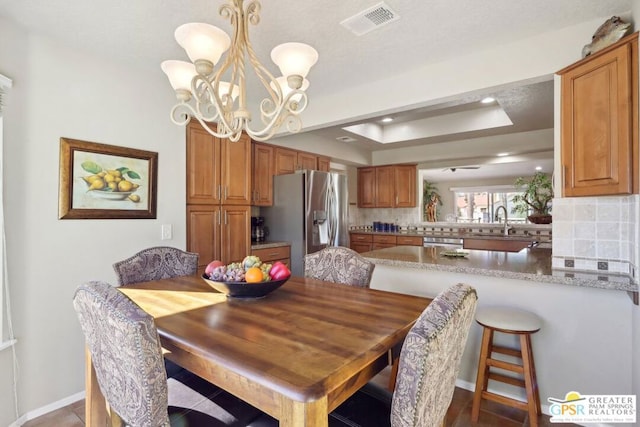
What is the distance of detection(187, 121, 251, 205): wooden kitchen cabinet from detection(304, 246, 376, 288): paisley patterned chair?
1.37 m

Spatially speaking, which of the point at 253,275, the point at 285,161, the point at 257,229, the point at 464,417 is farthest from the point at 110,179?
the point at 464,417

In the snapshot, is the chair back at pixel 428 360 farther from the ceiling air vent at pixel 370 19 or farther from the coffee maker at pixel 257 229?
the coffee maker at pixel 257 229

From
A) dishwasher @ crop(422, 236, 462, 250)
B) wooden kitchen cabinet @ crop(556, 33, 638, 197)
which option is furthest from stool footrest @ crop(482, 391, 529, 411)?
dishwasher @ crop(422, 236, 462, 250)

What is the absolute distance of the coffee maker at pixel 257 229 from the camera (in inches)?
162

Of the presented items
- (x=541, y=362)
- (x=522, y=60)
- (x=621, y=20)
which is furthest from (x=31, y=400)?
(x=621, y=20)

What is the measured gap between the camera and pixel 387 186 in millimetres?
5789

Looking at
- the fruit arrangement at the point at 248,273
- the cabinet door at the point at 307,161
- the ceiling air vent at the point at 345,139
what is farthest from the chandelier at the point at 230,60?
the ceiling air vent at the point at 345,139

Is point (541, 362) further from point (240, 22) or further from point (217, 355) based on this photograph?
point (240, 22)

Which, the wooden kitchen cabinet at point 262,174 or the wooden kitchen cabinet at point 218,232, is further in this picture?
the wooden kitchen cabinet at point 262,174

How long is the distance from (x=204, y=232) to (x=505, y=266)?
257 centimetres

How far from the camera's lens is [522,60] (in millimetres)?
2135

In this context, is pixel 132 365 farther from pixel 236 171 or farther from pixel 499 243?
pixel 499 243

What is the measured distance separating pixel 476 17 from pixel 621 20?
28.7 inches

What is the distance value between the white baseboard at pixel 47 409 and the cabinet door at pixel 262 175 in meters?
2.33
